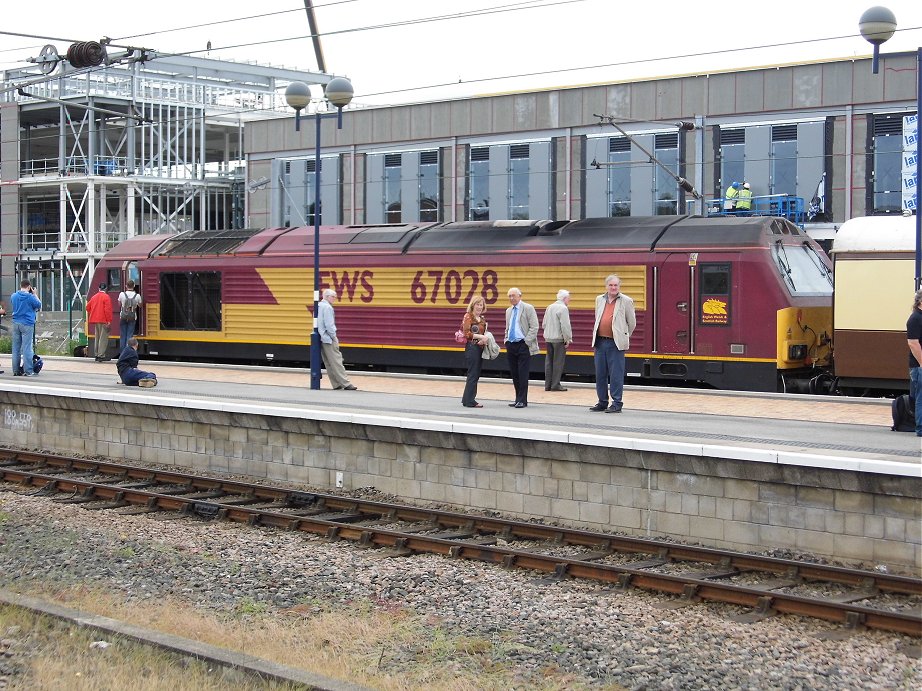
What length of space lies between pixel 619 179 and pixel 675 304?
2234cm

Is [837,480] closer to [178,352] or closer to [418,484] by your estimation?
[418,484]

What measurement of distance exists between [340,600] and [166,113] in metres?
47.7

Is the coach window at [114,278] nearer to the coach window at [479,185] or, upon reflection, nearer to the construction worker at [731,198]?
the construction worker at [731,198]

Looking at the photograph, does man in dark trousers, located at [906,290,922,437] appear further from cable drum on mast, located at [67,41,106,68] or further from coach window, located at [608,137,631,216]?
coach window, located at [608,137,631,216]

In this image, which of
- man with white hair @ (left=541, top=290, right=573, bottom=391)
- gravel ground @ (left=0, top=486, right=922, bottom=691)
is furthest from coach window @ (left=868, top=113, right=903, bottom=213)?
gravel ground @ (left=0, top=486, right=922, bottom=691)

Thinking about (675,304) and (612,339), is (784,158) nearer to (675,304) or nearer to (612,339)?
(675,304)

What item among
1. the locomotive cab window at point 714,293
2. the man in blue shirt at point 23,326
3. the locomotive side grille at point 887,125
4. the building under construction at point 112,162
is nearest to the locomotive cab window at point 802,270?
the locomotive cab window at point 714,293

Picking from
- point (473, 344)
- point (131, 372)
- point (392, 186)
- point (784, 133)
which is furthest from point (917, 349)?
point (392, 186)

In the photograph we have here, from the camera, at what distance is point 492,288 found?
22.5 metres

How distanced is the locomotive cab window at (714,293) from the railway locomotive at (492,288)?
24 mm

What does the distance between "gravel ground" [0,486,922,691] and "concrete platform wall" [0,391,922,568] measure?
162 centimetres

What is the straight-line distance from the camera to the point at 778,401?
1773 cm

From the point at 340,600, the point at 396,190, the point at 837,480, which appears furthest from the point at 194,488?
the point at 396,190

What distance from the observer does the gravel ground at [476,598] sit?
798 cm
